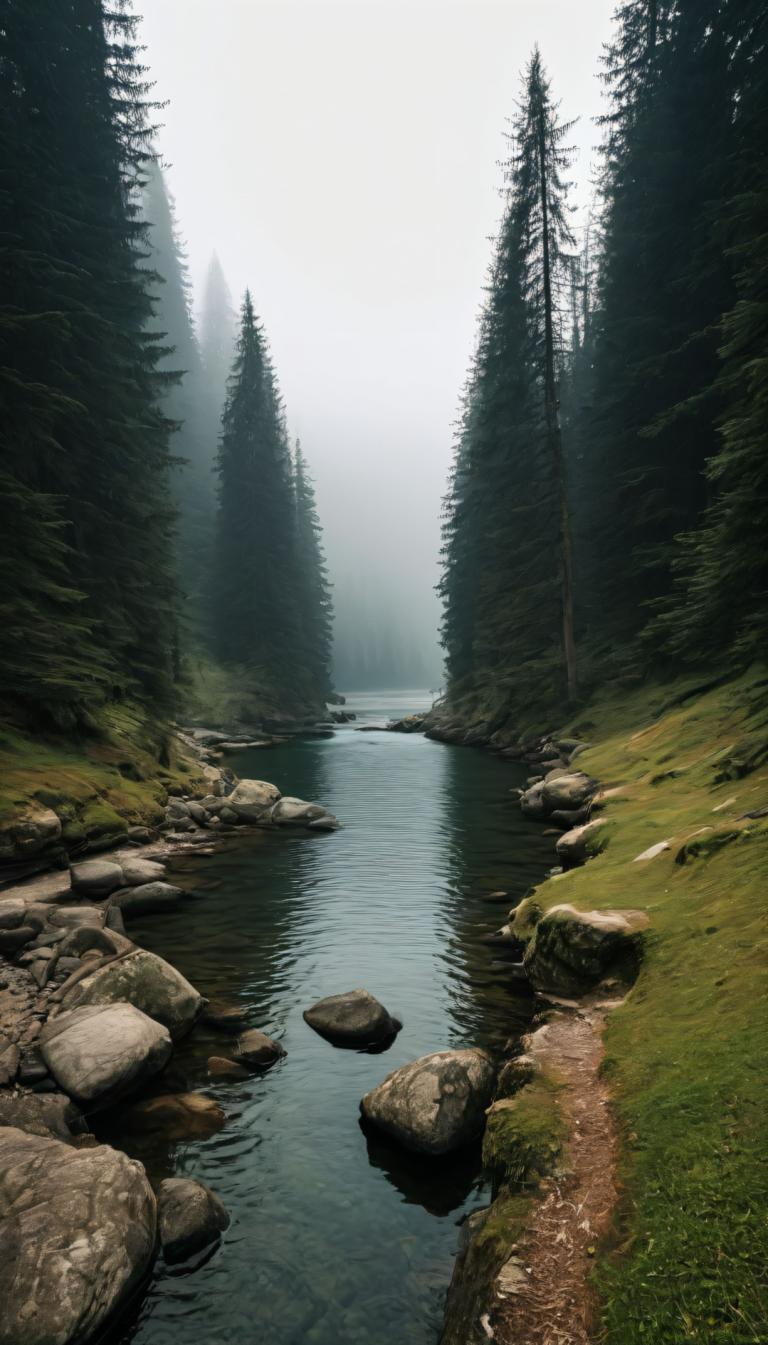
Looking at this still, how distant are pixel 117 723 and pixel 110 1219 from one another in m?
14.9

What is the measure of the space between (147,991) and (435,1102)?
359 cm

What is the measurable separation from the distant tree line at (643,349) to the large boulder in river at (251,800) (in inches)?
478

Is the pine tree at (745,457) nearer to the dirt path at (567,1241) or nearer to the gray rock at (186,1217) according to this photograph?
the dirt path at (567,1241)

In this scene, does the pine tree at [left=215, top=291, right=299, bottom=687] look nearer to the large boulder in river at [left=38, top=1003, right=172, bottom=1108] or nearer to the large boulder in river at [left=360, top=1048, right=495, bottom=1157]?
the large boulder in river at [left=38, top=1003, right=172, bottom=1108]

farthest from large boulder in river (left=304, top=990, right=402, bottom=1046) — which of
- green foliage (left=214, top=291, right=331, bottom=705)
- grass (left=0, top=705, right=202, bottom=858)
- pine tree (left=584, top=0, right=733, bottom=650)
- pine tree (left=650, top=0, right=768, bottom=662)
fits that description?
green foliage (left=214, top=291, right=331, bottom=705)

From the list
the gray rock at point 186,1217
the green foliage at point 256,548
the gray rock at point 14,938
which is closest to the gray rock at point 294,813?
the gray rock at point 14,938

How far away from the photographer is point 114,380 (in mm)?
20094

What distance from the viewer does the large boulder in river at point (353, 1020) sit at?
24.2ft

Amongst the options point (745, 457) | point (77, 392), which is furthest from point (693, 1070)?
point (77, 392)

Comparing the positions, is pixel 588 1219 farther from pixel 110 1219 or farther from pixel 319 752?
pixel 319 752

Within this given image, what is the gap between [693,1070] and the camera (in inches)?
171

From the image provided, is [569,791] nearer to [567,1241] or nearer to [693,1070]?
[693,1070]

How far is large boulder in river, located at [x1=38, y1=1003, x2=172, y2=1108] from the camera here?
6.01 meters

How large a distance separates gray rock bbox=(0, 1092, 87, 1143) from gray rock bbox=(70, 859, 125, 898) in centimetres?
540
